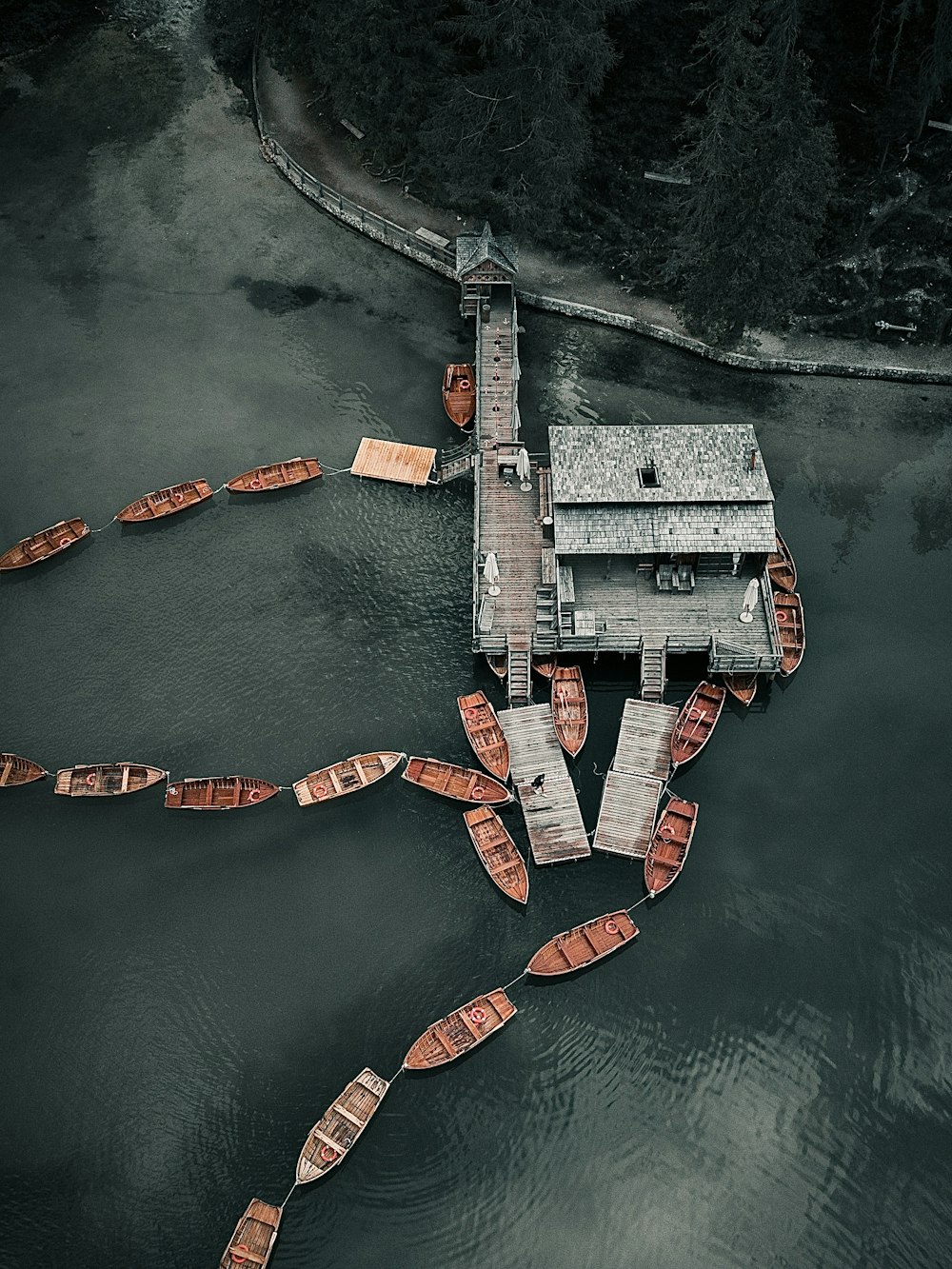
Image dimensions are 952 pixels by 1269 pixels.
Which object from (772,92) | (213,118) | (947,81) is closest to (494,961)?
(772,92)

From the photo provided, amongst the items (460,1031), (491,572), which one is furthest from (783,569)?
(460,1031)

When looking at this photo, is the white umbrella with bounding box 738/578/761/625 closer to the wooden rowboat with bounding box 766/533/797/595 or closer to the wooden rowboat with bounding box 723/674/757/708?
the wooden rowboat with bounding box 723/674/757/708

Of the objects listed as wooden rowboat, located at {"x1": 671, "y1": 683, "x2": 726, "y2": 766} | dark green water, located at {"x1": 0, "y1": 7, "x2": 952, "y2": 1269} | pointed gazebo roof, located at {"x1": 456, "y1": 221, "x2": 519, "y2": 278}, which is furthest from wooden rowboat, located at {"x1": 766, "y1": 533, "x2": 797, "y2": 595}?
pointed gazebo roof, located at {"x1": 456, "y1": 221, "x2": 519, "y2": 278}

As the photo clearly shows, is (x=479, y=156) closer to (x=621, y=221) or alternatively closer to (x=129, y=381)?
(x=621, y=221)

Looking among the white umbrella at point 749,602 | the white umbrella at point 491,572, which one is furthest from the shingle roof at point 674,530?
the white umbrella at point 491,572

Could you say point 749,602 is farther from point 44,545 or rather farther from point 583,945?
point 44,545

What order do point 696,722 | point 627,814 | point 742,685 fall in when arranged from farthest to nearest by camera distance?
point 742,685 < point 696,722 < point 627,814

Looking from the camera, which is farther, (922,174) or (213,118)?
(213,118)
